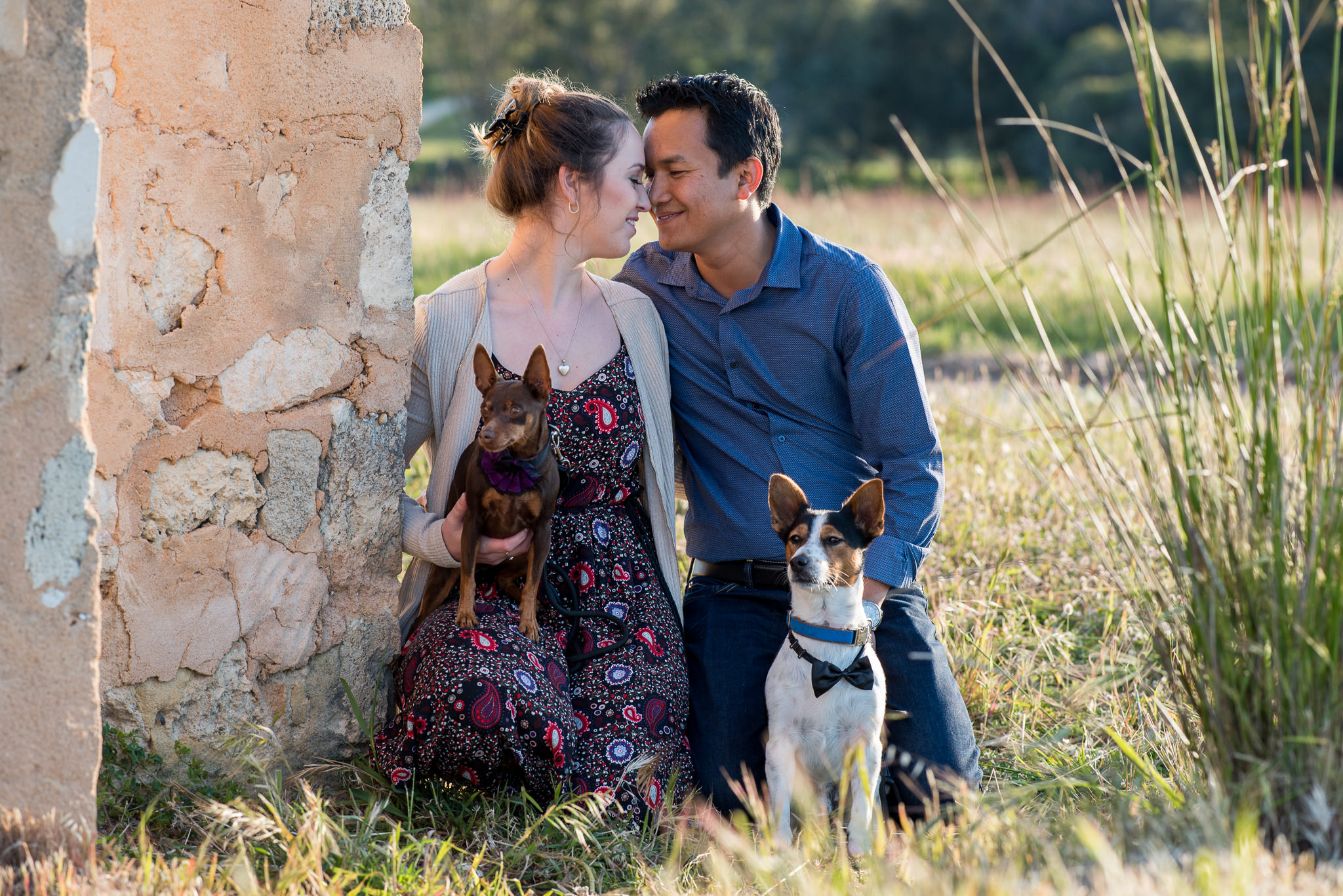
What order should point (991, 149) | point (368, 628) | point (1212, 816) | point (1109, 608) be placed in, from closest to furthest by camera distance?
1. point (1212, 816)
2. point (368, 628)
3. point (1109, 608)
4. point (991, 149)

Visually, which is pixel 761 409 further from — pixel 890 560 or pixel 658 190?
pixel 658 190

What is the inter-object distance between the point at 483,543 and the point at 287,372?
0.70 metres

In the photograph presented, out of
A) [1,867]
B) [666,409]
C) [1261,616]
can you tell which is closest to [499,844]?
[1,867]

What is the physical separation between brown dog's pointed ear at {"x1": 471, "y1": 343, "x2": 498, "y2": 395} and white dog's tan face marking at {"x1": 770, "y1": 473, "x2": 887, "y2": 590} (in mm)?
814

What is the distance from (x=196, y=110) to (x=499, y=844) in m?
1.97

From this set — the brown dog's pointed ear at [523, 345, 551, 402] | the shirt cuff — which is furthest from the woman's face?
the shirt cuff

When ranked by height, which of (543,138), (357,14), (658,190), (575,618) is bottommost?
(575,618)

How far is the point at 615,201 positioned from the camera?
3352 millimetres

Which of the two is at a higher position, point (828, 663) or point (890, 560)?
point (890, 560)

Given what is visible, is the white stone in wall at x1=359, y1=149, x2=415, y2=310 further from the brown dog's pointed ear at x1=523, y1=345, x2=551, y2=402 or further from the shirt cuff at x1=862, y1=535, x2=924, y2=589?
the shirt cuff at x1=862, y1=535, x2=924, y2=589

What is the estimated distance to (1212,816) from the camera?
2133mm

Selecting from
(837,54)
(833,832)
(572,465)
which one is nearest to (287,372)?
(572,465)

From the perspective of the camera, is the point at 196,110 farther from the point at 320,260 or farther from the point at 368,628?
the point at 368,628

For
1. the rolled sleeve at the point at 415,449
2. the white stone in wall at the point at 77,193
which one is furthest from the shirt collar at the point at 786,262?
the white stone in wall at the point at 77,193
